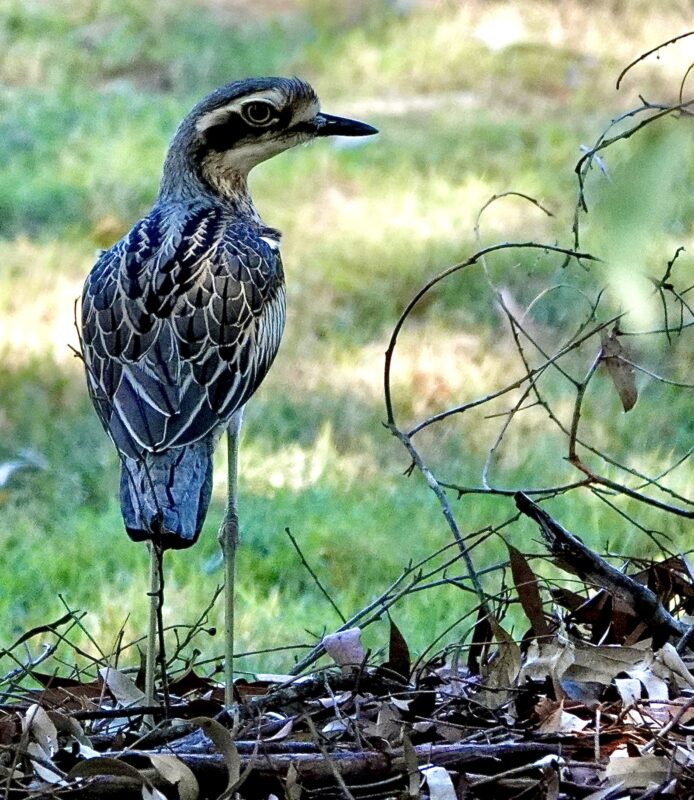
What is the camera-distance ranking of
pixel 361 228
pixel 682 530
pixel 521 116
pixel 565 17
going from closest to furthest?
pixel 682 530
pixel 361 228
pixel 521 116
pixel 565 17

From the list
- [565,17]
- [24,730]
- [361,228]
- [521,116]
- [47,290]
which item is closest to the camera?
[24,730]

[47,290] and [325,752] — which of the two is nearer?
[325,752]

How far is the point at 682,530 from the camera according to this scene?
5875 mm

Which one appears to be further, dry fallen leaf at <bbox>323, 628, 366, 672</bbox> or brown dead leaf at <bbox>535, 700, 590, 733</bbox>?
dry fallen leaf at <bbox>323, 628, 366, 672</bbox>

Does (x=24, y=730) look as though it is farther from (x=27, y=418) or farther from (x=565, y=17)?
(x=565, y=17)

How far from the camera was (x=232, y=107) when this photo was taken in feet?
15.5

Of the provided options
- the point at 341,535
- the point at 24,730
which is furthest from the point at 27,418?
the point at 24,730

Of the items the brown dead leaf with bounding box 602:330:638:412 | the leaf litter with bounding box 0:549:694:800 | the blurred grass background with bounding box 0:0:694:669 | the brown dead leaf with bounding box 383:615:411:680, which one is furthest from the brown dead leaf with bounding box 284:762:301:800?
the brown dead leaf with bounding box 602:330:638:412

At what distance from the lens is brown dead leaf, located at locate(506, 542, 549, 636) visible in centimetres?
386

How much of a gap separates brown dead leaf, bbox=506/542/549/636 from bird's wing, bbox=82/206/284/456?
30.6 inches

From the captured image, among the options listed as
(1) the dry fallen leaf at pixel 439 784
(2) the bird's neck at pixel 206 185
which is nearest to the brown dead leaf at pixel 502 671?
(1) the dry fallen leaf at pixel 439 784

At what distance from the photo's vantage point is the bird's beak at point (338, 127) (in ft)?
16.0

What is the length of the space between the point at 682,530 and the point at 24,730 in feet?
10.0

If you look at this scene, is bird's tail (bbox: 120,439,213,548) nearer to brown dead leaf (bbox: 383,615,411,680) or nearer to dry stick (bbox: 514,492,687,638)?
brown dead leaf (bbox: 383,615,411,680)
